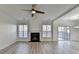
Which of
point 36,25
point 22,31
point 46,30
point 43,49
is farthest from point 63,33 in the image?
point 43,49

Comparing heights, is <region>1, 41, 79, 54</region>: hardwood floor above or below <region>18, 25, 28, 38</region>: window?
below

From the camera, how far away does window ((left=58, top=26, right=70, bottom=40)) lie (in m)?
14.9

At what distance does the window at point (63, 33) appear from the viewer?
1494 centimetres

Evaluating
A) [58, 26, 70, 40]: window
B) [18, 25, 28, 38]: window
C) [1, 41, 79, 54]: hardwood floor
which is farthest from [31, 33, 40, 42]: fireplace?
[1, 41, 79, 54]: hardwood floor

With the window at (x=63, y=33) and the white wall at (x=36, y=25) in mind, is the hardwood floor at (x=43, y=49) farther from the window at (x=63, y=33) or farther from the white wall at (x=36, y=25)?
the window at (x=63, y=33)

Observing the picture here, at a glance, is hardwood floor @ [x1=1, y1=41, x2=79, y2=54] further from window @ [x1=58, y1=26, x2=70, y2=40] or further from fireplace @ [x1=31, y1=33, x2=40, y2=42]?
window @ [x1=58, y1=26, x2=70, y2=40]

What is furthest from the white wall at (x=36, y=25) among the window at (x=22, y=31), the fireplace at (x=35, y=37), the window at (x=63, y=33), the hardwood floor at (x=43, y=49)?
the hardwood floor at (x=43, y=49)

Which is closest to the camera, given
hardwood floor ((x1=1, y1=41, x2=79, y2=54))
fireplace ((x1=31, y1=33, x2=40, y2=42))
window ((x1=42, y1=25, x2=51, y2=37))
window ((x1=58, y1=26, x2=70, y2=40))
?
hardwood floor ((x1=1, y1=41, x2=79, y2=54))

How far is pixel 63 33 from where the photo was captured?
15094mm

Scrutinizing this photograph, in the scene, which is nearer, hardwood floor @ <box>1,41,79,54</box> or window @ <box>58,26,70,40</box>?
hardwood floor @ <box>1,41,79,54</box>

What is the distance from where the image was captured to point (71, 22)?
1498 centimetres

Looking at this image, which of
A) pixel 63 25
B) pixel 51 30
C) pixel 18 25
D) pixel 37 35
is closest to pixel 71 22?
pixel 63 25

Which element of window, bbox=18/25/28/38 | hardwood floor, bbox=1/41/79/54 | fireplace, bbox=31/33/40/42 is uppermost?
window, bbox=18/25/28/38
